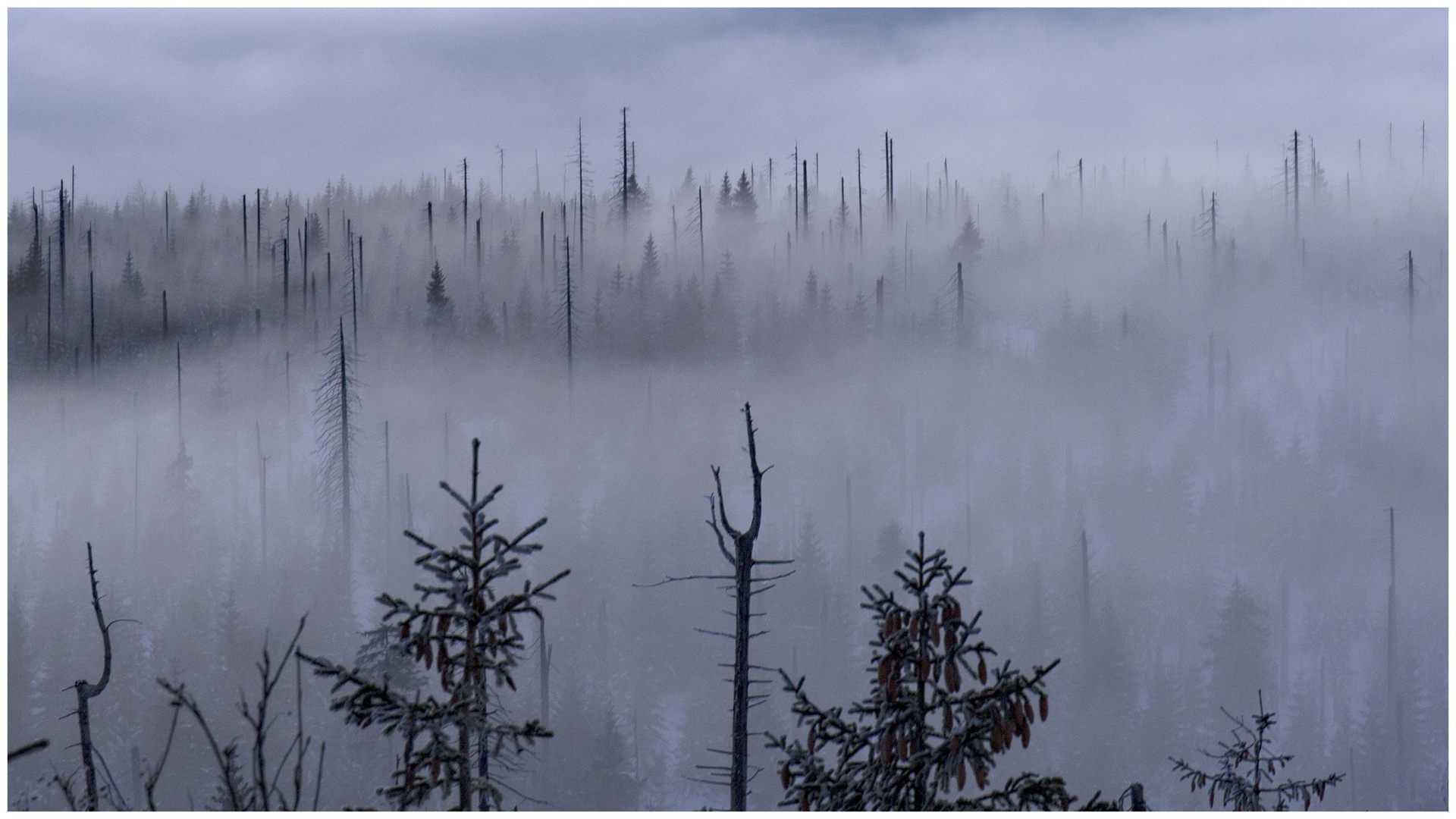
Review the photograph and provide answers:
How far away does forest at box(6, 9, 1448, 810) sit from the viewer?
25453 millimetres

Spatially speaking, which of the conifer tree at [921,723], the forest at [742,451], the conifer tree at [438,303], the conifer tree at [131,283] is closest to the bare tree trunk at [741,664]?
the conifer tree at [921,723]

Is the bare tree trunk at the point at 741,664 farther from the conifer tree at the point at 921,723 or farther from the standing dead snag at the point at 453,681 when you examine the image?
the standing dead snag at the point at 453,681

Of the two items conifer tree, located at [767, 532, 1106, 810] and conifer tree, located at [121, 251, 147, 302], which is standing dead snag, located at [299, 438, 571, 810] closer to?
conifer tree, located at [767, 532, 1106, 810]

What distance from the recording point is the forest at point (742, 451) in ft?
83.5

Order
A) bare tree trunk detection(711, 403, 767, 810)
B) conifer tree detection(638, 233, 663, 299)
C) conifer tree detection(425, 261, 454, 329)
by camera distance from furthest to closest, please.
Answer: conifer tree detection(425, 261, 454, 329)
conifer tree detection(638, 233, 663, 299)
bare tree trunk detection(711, 403, 767, 810)

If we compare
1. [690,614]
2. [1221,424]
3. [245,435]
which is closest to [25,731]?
[245,435]

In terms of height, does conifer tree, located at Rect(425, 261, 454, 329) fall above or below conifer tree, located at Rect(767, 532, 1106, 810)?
above

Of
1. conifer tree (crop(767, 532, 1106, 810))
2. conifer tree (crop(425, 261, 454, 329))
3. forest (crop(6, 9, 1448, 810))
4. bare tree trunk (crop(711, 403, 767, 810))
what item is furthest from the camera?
conifer tree (crop(425, 261, 454, 329))

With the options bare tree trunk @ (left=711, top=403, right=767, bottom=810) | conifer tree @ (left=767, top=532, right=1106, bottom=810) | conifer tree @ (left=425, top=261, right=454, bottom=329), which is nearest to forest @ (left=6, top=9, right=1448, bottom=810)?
conifer tree @ (left=425, top=261, right=454, bottom=329)

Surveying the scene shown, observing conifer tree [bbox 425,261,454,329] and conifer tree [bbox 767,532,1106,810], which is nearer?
conifer tree [bbox 767,532,1106,810]

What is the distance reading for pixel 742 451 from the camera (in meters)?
33.2

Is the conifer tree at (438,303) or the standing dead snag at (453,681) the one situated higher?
the conifer tree at (438,303)

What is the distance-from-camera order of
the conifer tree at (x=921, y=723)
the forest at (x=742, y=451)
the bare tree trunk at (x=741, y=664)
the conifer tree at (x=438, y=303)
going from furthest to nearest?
the conifer tree at (x=438, y=303) → the forest at (x=742, y=451) → the bare tree trunk at (x=741, y=664) → the conifer tree at (x=921, y=723)

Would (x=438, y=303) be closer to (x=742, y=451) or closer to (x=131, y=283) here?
(x=131, y=283)
